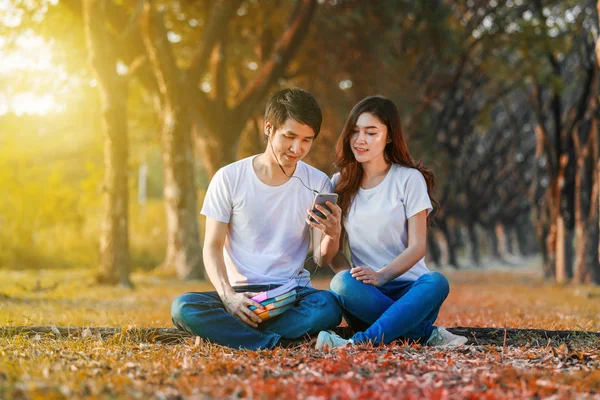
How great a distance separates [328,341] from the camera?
5.15 m

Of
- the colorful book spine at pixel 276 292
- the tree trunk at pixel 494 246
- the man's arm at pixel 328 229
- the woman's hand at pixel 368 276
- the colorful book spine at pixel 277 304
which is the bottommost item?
the tree trunk at pixel 494 246

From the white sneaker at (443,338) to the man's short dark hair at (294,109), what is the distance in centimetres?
177

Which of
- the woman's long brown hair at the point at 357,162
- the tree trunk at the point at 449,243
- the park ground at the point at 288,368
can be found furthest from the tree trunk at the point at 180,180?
the tree trunk at the point at 449,243

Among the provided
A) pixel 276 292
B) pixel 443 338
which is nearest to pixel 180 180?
pixel 276 292

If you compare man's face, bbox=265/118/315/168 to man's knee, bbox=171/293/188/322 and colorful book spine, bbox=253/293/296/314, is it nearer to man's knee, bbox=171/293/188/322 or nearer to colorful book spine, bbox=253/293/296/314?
colorful book spine, bbox=253/293/296/314

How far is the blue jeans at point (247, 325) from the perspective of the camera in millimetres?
5309

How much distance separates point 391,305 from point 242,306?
3.58ft

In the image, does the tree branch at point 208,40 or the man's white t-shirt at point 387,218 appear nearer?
the man's white t-shirt at point 387,218

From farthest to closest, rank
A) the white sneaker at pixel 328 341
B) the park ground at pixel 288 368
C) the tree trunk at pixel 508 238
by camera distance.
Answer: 1. the tree trunk at pixel 508 238
2. the white sneaker at pixel 328 341
3. the park ground at pixel 288 368

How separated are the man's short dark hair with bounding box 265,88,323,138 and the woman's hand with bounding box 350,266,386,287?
1.08 metres

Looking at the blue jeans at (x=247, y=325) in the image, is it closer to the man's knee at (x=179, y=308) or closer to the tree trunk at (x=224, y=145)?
the man's knee at (x=179, y=308)

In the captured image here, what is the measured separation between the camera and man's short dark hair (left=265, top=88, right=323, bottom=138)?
5277 mm

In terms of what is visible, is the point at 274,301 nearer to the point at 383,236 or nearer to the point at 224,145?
the point at 383,236

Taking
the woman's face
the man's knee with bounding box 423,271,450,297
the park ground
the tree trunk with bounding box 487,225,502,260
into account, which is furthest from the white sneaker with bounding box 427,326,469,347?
the tree trunk with bounding box 487,225,502,260
